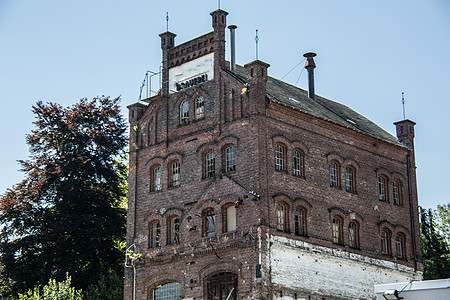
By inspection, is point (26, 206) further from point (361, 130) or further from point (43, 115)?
point (361, 130)

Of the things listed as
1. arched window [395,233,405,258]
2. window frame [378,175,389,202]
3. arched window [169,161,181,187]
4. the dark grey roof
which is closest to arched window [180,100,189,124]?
arched window [169,161,181,187]

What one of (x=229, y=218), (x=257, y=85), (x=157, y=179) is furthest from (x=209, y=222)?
(x=257, y=85)

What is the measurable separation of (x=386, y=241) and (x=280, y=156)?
8200mm

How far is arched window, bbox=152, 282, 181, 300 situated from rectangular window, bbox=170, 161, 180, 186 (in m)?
4.71

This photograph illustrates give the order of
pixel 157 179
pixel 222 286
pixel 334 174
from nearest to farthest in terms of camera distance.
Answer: pixel 222 286 < pixel 334 174 < pixel 157 179

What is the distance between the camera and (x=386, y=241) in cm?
3794

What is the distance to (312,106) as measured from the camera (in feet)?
125

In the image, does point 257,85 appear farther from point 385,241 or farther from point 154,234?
point 385,241

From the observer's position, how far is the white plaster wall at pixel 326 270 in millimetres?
32062

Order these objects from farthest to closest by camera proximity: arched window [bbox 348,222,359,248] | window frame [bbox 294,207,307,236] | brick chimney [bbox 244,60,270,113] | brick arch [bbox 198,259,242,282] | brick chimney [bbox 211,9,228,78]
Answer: arched window [bbox 348,222,359,248], brick chimney [bbox 211,9,228,78], window frame [bbox 294,207,307,236], brick chimney [bbox 244,60,270,113], brick arch [bbox 198,259,242,282]

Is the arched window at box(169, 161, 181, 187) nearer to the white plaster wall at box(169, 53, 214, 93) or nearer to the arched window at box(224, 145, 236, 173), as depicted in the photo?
the arched window at box(224, 145, 236, 173)

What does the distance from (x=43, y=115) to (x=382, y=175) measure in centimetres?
1930

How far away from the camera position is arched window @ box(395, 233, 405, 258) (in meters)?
38.3

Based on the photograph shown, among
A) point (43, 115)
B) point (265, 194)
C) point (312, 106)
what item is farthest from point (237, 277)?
point (43, 115)
